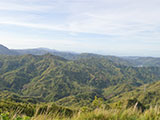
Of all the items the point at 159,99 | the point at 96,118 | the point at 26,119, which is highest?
the point at 26,119

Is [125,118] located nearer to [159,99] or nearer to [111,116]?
[111,116]

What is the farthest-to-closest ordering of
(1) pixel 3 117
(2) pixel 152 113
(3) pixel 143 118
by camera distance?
(2) pixel 152 113 < (3) pixel 143 118 < (1) pixel 3 117

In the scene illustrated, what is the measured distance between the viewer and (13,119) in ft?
14.3

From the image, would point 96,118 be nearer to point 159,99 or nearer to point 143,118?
point 143,118

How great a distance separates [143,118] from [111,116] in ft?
4.10

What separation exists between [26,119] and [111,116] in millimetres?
3174

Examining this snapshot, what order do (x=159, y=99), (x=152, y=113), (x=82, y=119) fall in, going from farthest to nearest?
(x=159, y=99), (x=152, y=113), (x=82, y=119)

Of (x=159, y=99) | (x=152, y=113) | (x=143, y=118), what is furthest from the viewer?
(x=159, y=99)

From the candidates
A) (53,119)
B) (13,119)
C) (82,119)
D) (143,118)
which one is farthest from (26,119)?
(143,118)

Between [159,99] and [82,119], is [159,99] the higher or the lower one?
the lower one

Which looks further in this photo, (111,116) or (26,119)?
(111,116)

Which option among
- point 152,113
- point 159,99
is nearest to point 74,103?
point 159,99

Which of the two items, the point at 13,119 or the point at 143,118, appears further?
the point at 143,118

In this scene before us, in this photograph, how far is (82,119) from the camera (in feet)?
16.8
